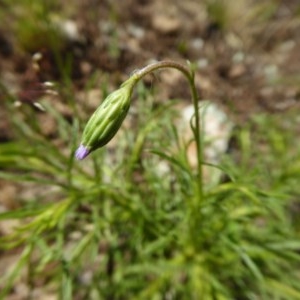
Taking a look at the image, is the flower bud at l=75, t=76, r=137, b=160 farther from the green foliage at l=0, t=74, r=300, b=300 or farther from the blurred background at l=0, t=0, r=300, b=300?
the blurred background at l=0, t=0, r=300, b=300

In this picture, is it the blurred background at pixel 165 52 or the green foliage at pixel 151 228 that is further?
the blurred background at pixel 165 52

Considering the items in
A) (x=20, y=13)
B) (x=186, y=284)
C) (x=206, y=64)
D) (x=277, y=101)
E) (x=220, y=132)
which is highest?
(x=20, y=13)

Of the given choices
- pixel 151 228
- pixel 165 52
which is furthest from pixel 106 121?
pixel 165 52

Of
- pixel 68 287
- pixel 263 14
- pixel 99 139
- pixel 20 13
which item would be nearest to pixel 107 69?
pixel 20 13

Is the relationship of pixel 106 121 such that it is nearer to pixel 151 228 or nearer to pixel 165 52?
pixel 151 228

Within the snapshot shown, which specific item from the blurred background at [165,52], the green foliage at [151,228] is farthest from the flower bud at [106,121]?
the blurred background at [165,52]

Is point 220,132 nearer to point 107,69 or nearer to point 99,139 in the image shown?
point 107,69

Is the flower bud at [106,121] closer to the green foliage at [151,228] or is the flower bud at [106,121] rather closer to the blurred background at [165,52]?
the green foliage at [151,228]
